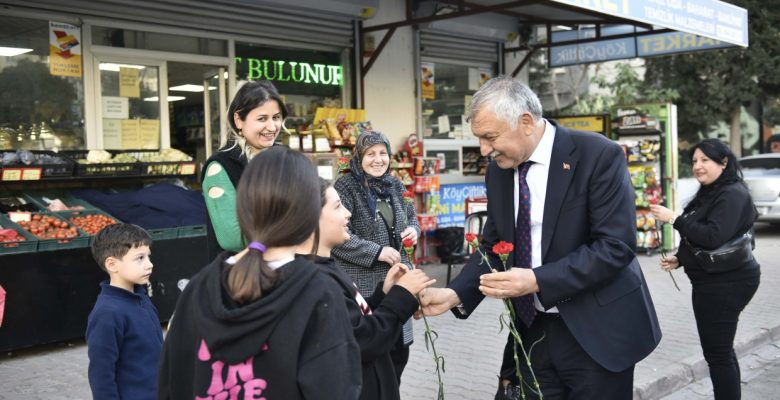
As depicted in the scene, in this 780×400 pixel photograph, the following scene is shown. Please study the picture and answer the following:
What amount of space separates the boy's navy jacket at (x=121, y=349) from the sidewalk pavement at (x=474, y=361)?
2501 millimetres

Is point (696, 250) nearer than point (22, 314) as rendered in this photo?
Yes

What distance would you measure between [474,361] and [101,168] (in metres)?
4.07

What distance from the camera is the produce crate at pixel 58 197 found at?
7379 mm

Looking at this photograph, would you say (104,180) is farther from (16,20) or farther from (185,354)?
(185,354)

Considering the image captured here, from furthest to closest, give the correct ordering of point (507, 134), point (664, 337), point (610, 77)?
point (610, 77) → point (664, 337) → point (507, 134)

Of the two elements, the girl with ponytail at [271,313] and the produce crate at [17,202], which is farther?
the produce crate at [17,202]

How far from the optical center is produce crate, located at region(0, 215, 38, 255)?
6.38 m

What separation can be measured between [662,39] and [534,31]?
2.57 metres

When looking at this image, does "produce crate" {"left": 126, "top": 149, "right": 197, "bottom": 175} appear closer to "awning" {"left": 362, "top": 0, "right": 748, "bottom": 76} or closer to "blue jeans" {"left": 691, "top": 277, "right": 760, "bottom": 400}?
"awning" {"left": 362, "top": 0, "right": 748, "bottom": 76}

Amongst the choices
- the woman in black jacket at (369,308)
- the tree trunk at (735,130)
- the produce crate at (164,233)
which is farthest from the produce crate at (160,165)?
the tree trunk at (735,130)

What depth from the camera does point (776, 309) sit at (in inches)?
336

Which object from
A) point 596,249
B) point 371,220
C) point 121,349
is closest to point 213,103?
point 371,220

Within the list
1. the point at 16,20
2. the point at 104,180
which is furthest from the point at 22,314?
the point at 16,20

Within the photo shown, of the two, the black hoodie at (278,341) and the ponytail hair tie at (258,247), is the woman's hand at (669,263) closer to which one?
the black hoodie at (278,341)
